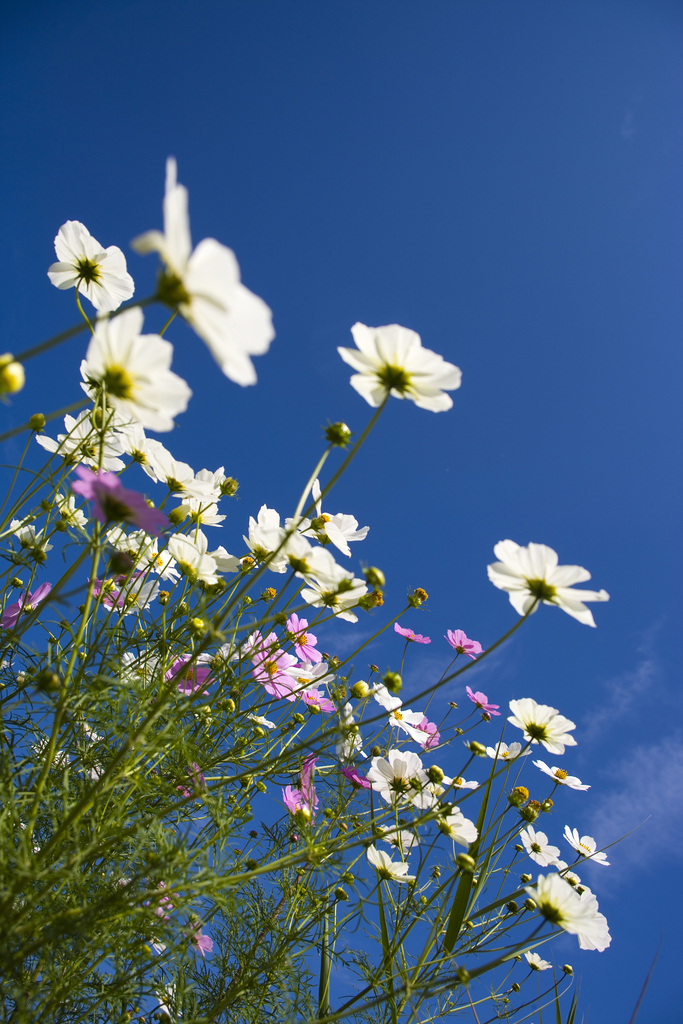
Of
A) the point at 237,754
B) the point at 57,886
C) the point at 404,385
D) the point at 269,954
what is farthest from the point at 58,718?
the point at 269,954

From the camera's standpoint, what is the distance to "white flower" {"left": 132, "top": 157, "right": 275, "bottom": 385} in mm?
338

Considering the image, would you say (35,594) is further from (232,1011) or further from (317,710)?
(232,1011)

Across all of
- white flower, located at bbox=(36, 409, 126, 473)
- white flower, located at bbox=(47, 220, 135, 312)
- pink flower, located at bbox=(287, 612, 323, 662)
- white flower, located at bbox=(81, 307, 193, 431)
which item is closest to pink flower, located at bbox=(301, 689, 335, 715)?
pink flower, located at bbox=(287, 612, 323, 662)

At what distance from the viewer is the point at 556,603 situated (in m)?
0.65

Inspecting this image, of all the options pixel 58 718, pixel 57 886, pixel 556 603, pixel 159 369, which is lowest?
pixel 57 886

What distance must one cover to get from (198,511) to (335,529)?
236mm

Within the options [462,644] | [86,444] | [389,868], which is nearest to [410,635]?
[462,644]

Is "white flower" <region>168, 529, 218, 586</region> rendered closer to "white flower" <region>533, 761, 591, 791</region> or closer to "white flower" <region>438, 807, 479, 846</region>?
"white flower" <region>438, 807, 479, 846</region>

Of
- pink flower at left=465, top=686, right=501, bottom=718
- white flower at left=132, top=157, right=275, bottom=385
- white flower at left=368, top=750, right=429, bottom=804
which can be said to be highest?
pink flower at left=465, top=686, right=501, bottom=718

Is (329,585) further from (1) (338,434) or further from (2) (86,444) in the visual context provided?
(2) (86,444)

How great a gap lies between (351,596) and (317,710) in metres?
0.45

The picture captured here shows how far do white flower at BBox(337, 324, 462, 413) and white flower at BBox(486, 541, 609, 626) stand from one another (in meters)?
0.21

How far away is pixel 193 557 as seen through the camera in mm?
828

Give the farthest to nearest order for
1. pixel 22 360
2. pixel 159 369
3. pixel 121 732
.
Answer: pixel 121 732, pixel 159 369, pixel 22 360
